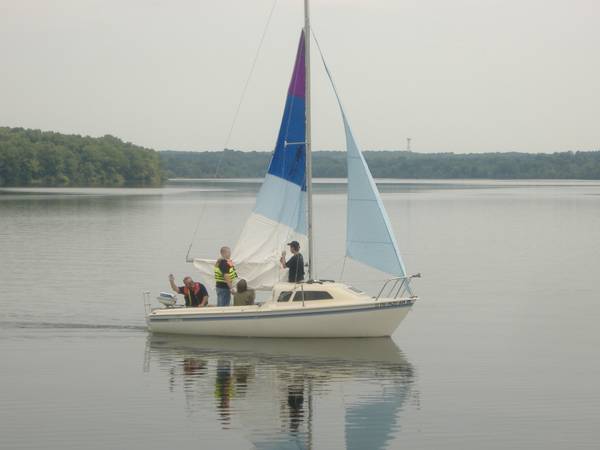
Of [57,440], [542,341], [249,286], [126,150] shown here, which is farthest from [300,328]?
[126,150]

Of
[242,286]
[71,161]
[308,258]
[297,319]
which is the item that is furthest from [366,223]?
[71,161]

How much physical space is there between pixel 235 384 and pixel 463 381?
4822mm

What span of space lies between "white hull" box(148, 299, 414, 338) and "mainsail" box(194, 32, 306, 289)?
1.30 meters

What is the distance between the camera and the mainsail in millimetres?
27516

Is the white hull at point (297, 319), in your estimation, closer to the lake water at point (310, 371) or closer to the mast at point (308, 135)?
the lake water at point (310, 371)

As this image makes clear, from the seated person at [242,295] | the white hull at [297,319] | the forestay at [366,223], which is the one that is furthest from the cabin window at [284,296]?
the forestay at [366,223]

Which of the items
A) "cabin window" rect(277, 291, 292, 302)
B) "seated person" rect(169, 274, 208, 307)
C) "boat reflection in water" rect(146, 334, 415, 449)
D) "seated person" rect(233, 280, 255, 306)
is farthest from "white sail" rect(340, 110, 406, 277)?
"seated person" rect(169, 274, 208, 307)

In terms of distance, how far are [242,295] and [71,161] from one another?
152 meters

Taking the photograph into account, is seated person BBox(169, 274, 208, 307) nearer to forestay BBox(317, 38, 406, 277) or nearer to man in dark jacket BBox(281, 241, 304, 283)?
man in dark jacket BBox(281, 241, 304, 283)

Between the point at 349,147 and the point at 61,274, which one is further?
the point at 61,274

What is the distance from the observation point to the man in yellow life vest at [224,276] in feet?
88.9

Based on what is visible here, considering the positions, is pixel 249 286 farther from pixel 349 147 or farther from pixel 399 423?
pixel 399 423

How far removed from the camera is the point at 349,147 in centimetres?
2728

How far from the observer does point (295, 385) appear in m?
22.5
